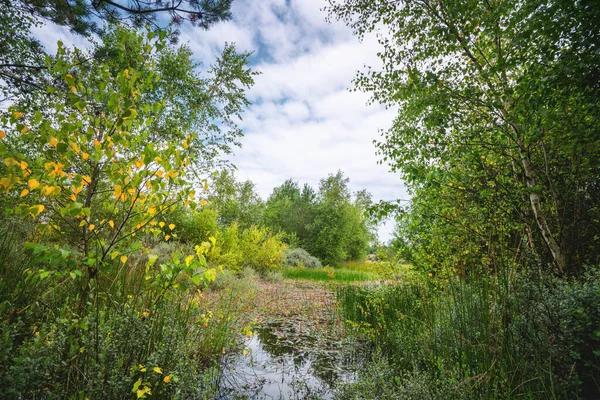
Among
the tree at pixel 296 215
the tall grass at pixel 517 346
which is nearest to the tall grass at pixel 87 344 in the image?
the tall grass at pixel 517 346

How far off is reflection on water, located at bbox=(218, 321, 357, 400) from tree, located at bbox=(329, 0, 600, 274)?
7.92 feet

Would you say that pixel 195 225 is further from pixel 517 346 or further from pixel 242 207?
pixel 242 207

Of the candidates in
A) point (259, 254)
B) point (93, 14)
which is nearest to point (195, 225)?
point (259, 254)

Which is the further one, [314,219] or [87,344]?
[314,219]

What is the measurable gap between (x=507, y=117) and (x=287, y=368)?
4095mm

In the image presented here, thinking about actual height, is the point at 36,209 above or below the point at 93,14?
below

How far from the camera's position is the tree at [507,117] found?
2516 mm

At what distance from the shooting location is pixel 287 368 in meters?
3.19

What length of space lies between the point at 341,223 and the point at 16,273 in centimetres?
2166

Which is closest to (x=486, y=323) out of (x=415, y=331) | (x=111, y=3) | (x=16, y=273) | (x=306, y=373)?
(x=415, y=331)

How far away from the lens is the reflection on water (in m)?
2.66

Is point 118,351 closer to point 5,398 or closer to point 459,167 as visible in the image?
point 5,398

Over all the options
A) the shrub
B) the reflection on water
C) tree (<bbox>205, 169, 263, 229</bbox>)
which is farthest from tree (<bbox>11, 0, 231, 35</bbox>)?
tree (<bbox>205, 169, 263, 229</bbox>)

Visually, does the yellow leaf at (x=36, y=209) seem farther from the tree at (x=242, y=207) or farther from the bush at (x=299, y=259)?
the tree at (x=242, y=207)
